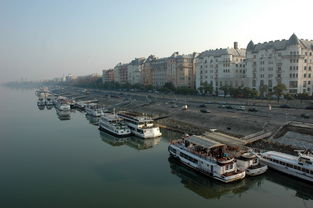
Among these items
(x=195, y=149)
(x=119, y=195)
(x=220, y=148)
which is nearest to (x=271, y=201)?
(x=220, y=148)

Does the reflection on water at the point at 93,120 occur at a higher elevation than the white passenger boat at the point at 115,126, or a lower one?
lower

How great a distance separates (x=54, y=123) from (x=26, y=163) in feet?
119

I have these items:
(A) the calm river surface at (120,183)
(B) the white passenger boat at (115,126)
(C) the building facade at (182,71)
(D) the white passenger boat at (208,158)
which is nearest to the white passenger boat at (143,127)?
(B) the white passenger boat at (115,126)

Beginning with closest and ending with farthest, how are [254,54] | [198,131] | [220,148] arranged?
[220,148]
[198,131]
[254,54]

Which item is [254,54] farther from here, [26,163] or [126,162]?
[26,163]

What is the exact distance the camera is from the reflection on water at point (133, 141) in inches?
1873

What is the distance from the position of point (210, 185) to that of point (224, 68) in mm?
77640

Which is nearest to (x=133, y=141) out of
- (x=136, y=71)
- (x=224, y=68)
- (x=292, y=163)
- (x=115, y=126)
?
(x=115, y=126)

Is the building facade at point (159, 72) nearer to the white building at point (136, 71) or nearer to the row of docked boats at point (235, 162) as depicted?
the white building at point (136, 71)

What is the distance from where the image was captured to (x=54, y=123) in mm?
73438

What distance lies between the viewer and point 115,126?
179 ft

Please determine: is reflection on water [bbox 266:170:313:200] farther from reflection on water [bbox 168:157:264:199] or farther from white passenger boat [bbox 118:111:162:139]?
white passenger boat [bbox 118:111:162:139]

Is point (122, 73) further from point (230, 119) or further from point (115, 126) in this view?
point (230, 119)

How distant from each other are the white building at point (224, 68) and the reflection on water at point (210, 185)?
66638mm
